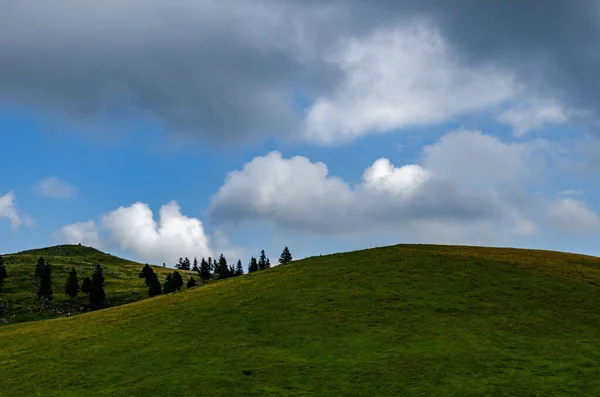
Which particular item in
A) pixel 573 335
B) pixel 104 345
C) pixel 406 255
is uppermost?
pixel 406 255

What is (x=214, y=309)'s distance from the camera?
55.3 m

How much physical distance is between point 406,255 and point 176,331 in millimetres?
40115

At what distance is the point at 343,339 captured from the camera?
4406 cm

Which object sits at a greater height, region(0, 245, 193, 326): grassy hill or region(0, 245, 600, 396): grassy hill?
region(0, 245, 193, 326): grassy hill

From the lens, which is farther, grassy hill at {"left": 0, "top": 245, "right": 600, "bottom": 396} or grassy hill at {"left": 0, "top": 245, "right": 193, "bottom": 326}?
grassy hill at {"left": 0, "top": 245, "right": 193, "bottom": 326}

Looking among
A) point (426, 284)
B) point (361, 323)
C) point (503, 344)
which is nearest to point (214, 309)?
point (361, 323)

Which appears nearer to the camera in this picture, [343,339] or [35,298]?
[343,339]

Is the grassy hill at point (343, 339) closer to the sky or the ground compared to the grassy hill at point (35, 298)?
closer to the ground

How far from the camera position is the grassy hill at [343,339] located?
3588cm

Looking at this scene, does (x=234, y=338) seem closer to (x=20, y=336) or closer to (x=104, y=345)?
(x=104, y=345)

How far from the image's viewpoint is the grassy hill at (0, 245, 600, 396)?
1412 inches

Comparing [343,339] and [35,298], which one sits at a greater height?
[35,298]

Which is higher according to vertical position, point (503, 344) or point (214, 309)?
point (214, 309)

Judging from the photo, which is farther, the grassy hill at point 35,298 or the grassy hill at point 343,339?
the grassy hill at point 35,298
